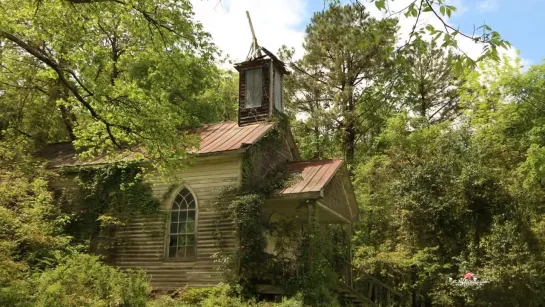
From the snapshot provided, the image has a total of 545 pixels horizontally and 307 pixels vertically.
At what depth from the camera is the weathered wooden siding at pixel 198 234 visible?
14094mm

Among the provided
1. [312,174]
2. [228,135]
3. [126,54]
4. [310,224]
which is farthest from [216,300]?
[126,54]

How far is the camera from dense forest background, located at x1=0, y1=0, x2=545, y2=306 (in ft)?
33.7

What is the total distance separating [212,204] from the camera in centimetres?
1439

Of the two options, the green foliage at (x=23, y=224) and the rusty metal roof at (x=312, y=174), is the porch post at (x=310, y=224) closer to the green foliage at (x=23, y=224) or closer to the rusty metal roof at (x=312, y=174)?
the rusty metal roof at (x=312, y=174)

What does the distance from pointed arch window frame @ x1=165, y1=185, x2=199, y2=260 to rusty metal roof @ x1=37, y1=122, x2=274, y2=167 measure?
1.59m

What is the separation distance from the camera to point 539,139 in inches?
861

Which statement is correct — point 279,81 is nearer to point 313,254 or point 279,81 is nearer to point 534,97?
point 313,254

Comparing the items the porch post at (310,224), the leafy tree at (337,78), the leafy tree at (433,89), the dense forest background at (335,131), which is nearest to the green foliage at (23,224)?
the dense forest background at (335,131)

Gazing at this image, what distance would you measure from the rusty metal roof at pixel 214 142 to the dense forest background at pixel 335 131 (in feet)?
2.86

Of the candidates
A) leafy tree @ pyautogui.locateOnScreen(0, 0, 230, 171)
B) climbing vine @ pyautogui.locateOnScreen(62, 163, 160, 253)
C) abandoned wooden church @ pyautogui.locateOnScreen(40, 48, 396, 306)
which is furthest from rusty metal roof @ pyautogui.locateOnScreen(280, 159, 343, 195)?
climbing vine @ pyautogui.locateOnScreen(62, 163, 160, 253)

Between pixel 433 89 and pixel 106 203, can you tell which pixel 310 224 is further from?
pixel 433 89

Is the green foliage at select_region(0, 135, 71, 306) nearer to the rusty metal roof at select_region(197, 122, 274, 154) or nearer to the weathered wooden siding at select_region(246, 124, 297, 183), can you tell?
the rusty metal roof at select_region(197, 122, 274, 154)

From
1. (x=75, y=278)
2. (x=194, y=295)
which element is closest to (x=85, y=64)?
(x=75, y=278)

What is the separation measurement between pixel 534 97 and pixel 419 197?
32.2 ft
